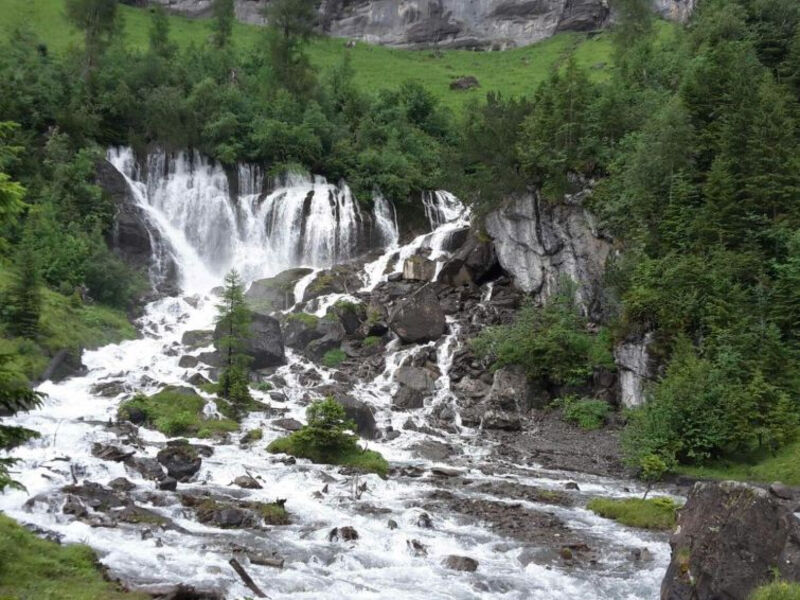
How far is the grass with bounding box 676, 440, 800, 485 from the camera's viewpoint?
22.3 m

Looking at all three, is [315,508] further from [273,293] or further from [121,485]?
[273,293]

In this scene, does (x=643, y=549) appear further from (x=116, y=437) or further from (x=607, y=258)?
(x=607, y=258)

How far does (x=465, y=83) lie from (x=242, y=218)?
48.6 metres

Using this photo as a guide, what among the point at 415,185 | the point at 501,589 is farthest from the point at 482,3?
the point at 501,589

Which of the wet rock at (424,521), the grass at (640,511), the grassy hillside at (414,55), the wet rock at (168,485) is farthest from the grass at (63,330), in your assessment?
the grassy hillside at (414,55)

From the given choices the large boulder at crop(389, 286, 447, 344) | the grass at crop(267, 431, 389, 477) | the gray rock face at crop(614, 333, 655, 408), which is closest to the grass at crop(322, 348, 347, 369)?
the large boulder at crop(389, 286, 447, 344)

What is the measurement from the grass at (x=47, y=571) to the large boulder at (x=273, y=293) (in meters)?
29.9

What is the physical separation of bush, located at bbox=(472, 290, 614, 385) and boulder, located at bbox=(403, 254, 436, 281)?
10778 mm

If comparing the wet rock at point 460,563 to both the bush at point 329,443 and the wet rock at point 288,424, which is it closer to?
the bush at point 329,443

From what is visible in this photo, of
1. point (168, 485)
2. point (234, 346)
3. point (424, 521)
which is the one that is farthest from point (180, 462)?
point (234, 346)

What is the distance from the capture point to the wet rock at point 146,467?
2116cm

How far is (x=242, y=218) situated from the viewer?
53562 millimetres

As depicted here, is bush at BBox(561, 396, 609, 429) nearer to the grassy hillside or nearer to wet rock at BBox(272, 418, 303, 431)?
wet rock at BBox(272, 418, 303, 431)

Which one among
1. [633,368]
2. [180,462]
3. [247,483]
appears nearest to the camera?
[247,483]
